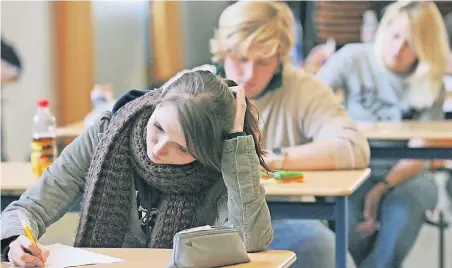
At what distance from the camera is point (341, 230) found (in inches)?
104

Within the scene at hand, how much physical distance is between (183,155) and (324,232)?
1.18 meters

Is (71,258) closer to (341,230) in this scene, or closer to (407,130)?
(341,230)

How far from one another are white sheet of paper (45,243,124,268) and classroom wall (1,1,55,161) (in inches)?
111

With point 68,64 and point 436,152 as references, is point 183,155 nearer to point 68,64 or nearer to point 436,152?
point 436,152

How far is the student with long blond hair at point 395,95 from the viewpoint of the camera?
12.9 feet

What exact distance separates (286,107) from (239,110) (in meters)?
1.22

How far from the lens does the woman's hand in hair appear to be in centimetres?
200

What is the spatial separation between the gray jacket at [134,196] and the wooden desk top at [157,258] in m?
0.07

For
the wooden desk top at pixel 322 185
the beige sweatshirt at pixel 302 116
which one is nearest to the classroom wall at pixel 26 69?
the beige sweatshirt at pixel 302 116

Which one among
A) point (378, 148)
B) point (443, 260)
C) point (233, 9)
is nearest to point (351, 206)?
point (378, 148)

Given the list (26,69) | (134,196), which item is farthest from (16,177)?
(26,69)

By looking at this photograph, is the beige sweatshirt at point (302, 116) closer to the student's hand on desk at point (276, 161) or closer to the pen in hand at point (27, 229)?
the student's hand on desk at point (276, 161)

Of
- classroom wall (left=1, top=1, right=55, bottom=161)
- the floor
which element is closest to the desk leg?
the floor

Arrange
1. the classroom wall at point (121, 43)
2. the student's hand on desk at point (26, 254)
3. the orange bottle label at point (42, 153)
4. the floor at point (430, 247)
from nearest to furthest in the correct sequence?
the student's hand on desk at point (26, 254), the orange bottle label at point (42, 153), the floor at point (430, 247), the classroom wall at point (121, 43)
